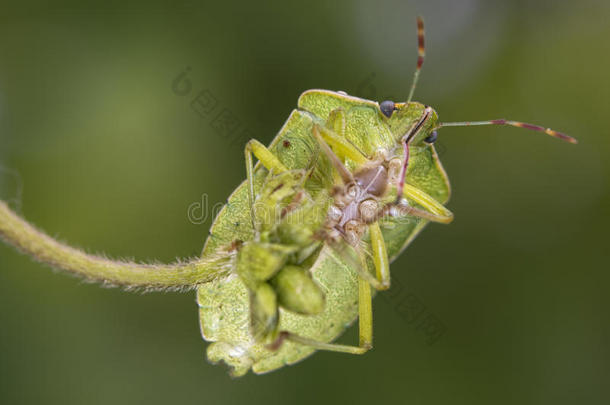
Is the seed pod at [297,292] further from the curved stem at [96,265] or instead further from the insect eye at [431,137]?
the insect eye at [431,137]

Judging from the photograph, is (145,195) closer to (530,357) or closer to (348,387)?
(348,387)

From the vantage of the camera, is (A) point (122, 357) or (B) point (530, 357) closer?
(A) point (122, 357)

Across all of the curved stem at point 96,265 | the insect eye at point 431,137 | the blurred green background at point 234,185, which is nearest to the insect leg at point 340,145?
the insect eye at point 431,137

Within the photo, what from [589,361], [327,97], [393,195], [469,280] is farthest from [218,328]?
[589,361]

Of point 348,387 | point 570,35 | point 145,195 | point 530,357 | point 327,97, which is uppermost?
point 145,195

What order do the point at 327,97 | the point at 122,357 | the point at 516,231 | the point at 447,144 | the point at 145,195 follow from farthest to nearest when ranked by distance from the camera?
1. the point at 447,144
2. the point at 516,231
3. the point at 145,195
4. the point at 122,357
5. the point at 327,97

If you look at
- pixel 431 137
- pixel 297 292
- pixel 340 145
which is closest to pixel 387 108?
pixel 431 137

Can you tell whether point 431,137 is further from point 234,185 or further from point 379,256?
point 234,185
